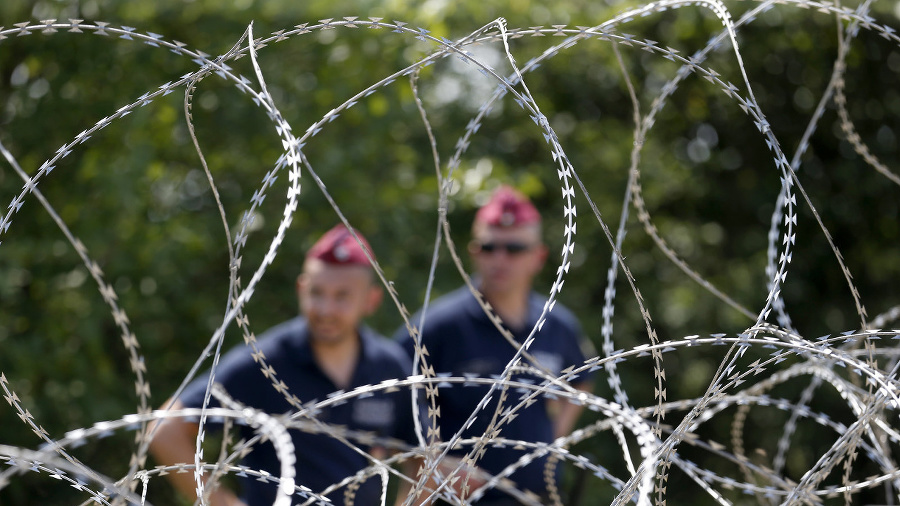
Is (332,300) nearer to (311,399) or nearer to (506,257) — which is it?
(311,399)

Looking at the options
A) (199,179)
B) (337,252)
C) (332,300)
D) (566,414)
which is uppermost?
(199,179)

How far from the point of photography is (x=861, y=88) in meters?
5.93

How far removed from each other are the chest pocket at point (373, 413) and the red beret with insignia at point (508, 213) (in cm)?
75

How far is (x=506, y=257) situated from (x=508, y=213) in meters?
0.18

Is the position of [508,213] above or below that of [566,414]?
above

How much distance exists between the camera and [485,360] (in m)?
3.00

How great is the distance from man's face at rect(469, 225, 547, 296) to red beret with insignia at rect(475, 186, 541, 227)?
21 mm

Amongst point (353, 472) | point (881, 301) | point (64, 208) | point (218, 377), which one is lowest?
point (881, 301)

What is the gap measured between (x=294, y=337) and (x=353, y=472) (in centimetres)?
41

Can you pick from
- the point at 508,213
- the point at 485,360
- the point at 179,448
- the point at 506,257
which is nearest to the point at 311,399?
the point at 179,448

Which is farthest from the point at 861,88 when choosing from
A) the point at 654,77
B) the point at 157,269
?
Answer: the point at 157,269

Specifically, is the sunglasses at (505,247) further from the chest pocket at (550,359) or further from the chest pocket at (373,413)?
the chest pocket at (373,413)

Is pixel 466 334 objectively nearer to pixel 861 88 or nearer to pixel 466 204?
pixel 466 204

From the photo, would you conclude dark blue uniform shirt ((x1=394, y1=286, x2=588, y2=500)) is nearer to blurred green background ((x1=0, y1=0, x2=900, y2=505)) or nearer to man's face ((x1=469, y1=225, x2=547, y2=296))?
man's face ((x1=469, y1=225, x2=547, y2=296))
